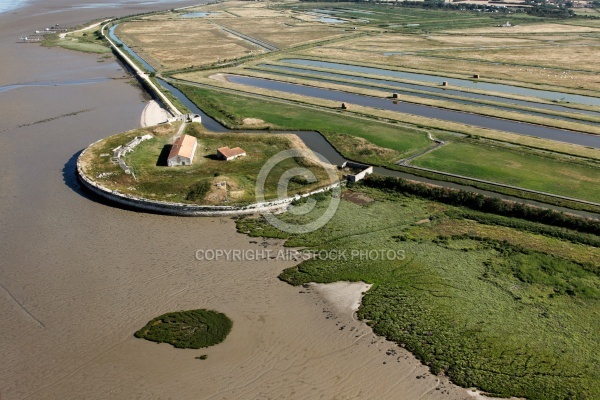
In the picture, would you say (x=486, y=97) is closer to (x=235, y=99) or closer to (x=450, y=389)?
(x=235, y=99)

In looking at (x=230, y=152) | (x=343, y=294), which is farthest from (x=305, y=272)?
(x=230, y=152)

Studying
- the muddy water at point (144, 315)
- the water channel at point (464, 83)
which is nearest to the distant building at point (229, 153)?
the muddy water at point (144, 315)

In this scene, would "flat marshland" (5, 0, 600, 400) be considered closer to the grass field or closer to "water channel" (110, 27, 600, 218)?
the grass field

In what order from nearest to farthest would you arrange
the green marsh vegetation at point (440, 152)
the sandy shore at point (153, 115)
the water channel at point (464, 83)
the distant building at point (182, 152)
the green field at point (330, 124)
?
the green marsh vegetation at point (440, 152) < the distant building at point (182, 152) < the green field at point (330, 124) < the sandy shore at point (153, 115) < the water channel at point (464, 83)

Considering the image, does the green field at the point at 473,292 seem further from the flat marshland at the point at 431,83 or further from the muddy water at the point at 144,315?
the flat marshland at the point at 431,83

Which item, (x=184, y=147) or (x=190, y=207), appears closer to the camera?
(x=190, y=207)

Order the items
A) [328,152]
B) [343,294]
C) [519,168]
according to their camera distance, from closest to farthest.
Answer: [343,294]
[519,168]
[328,152]

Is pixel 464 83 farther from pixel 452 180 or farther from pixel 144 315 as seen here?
pixel 144 315
